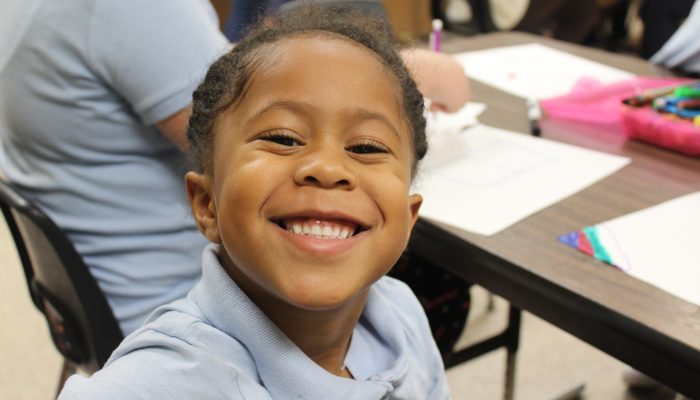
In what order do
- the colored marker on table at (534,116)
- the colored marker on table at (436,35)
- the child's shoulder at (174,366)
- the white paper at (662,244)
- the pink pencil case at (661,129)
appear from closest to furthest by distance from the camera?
1. the child's shoulder at (174,366)
2. the white paper at (662,244)
3. the pink pencil case at (661,129)
4. the colored marker on table at (534,116)
5. the colored marker on table at (436,35)

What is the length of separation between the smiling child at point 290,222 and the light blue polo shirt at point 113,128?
20 cm

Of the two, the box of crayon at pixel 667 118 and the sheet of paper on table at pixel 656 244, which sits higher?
the box of crayon at pixel 667 118

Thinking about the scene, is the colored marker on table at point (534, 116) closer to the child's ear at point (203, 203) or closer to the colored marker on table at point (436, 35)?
the colored marker on table at point (436, 35)

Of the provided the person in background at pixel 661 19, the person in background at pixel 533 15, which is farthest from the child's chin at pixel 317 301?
the person in background at pixel 533 15

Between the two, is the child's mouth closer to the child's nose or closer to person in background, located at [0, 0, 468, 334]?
the child's nose

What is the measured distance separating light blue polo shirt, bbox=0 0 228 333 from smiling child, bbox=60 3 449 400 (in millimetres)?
199

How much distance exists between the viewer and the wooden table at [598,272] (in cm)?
79

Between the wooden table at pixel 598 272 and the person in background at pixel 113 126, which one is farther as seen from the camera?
the person in background at pixel 113 126

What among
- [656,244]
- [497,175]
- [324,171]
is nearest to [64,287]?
[324,171]

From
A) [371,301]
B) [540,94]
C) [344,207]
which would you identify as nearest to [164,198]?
[371,301]

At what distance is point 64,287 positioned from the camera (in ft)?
3.53

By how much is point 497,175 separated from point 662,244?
0.96 ft

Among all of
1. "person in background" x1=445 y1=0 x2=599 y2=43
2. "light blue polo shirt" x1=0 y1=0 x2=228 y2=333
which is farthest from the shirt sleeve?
"person in background" x1=445 y1=0 x2=599 y2=43

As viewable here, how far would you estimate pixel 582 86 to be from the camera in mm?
1550
